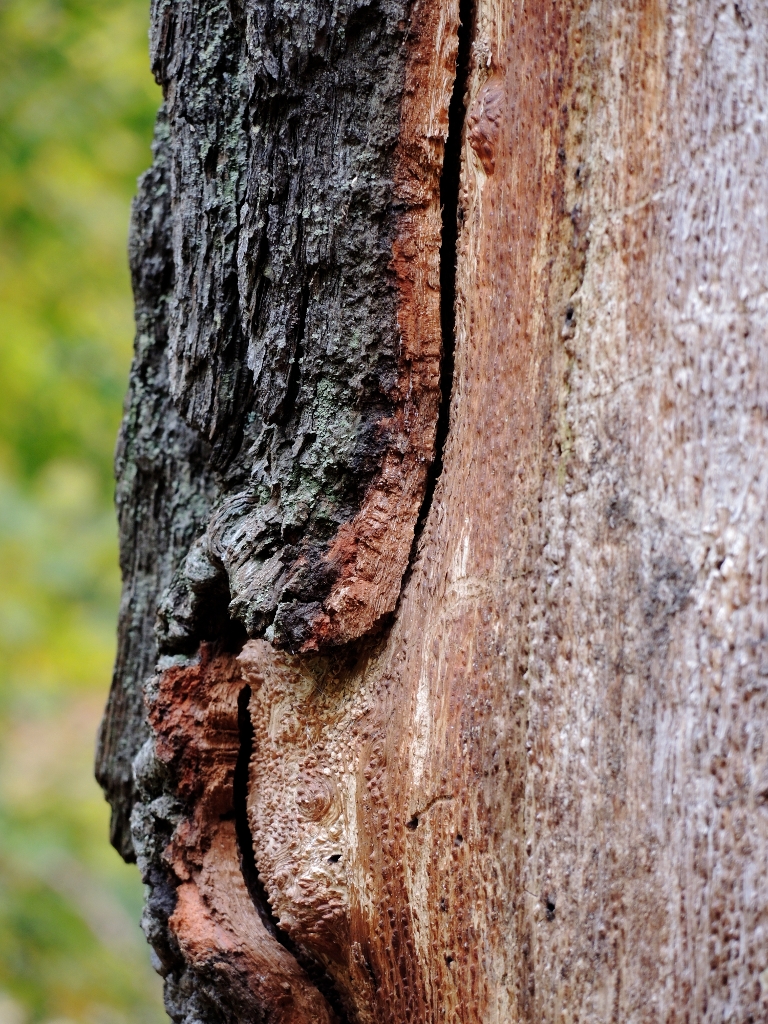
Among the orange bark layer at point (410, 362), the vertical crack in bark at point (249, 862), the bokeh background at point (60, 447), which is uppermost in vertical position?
the bokeh background at point (60, 447)

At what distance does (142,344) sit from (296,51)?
478 mm

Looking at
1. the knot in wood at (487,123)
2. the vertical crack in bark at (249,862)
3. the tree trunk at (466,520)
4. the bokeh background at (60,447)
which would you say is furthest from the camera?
the bokeh background at (60,447)

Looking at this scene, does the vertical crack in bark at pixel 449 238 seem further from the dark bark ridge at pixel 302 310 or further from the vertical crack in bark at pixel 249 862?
the vertical crack in bark at pixel 249 862

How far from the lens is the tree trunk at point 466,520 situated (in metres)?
0.66

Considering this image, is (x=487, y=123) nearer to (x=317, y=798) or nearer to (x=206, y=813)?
(x=317, y=798)

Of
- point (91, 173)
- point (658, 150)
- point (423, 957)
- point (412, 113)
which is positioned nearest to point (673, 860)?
point (423, 957)

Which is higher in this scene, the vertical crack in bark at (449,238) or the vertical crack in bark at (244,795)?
the vertical crack in bark at (449,238)

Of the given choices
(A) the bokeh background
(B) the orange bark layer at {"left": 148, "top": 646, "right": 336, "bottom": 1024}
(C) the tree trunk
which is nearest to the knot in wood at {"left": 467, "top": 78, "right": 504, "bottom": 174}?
(C) the tree trunk

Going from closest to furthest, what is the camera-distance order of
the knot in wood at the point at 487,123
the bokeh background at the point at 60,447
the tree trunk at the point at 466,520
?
the tree trunk at the point at 466,520 < the knot in wood at the point at 487,123 < the bokeh background at the point at 60,447

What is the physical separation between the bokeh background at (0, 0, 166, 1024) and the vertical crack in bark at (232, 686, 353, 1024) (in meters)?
2.56

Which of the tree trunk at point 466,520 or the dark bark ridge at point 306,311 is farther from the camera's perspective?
the dark bark ridge at point 306,311

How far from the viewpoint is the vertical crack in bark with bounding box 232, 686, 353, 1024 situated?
961 mm

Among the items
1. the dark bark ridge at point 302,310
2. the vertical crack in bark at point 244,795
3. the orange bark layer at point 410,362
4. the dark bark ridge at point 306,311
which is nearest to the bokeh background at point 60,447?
the dark bark ridge at point 302,310

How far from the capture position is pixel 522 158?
0.81 metres
